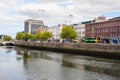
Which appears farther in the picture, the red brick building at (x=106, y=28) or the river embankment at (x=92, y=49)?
the red brick building at (x=106, y=28)

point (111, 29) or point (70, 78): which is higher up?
point (111, 29)

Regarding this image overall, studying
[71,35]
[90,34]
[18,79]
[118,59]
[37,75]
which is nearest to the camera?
[18,79]

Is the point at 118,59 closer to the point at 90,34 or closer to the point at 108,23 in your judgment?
the point at 108,23

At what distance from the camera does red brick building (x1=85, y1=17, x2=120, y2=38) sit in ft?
428

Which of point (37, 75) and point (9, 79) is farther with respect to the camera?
point (37, 75)

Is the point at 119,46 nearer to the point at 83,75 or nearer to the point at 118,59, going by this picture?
the point at 118,59

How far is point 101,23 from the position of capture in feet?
480

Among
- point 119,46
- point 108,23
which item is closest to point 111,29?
point 108,23

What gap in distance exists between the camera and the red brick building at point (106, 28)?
13038cm

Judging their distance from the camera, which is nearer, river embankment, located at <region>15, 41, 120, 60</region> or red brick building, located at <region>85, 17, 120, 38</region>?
river embankment, located at <region>15, 41, 120, 60</region>

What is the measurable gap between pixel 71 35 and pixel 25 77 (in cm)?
8539

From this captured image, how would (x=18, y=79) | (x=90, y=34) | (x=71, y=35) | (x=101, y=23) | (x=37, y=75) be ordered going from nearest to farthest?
(x=18, y=79), (x=37, y=75), (x=71, y=35), (x=101, y=23), (x=90, y=34)

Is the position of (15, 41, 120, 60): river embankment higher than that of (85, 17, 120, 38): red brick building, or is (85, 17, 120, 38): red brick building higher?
(85, 17, 120, 38): red brick building

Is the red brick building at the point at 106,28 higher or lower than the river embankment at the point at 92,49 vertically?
higher
